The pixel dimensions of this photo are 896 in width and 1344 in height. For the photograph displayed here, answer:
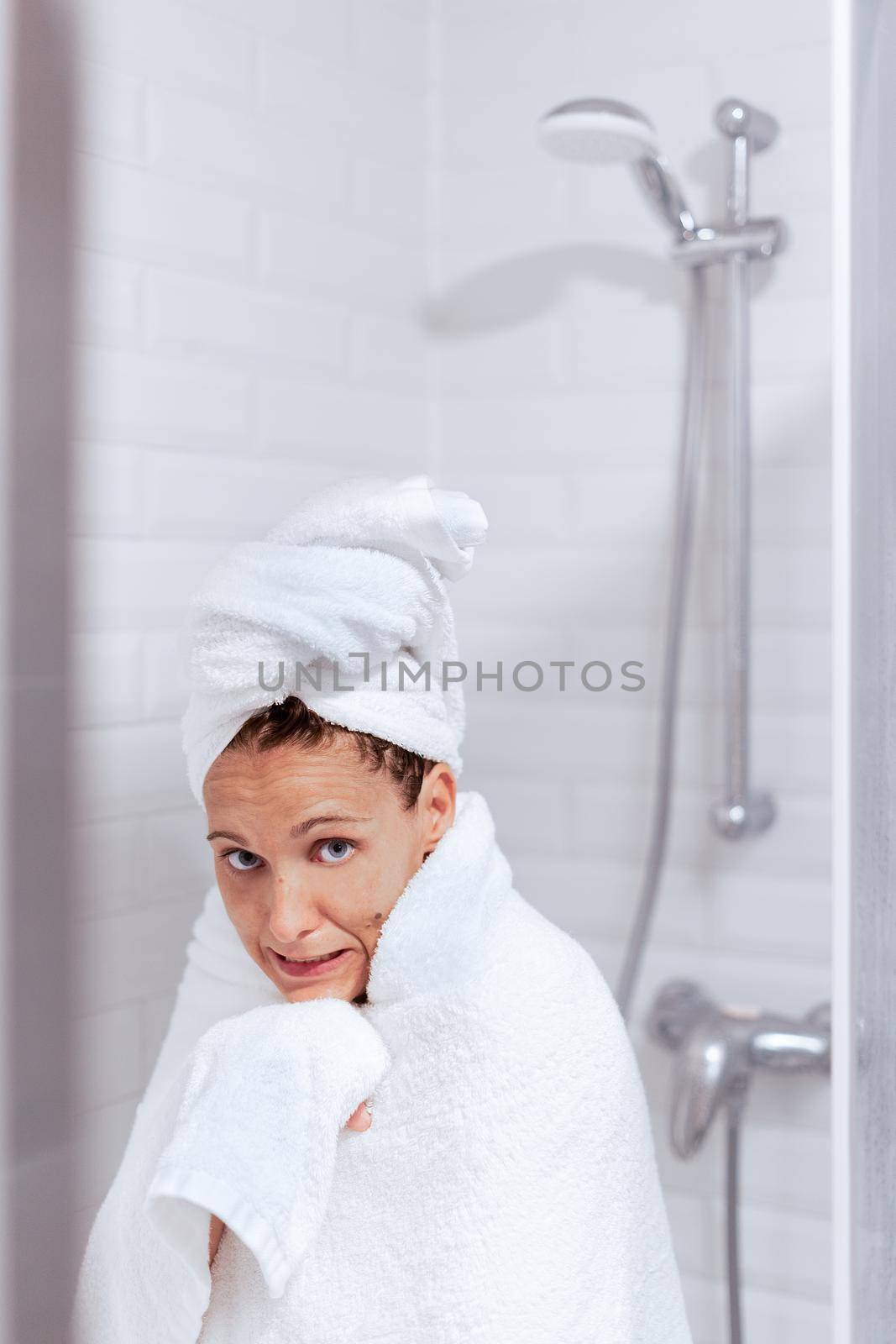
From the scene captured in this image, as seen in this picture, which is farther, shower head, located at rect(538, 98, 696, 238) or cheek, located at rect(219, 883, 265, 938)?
shower head, located at rect(538, 98, 696, 238)

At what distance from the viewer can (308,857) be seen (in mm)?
597

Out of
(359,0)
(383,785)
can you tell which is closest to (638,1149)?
(383,785)

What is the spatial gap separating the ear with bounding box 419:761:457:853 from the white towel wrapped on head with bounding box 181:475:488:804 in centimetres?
2

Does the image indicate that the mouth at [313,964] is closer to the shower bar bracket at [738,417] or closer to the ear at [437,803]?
the ear at [437,803]

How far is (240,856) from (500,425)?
43 cm

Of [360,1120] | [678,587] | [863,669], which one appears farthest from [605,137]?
[360,1120]

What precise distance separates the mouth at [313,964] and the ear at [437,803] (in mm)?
72

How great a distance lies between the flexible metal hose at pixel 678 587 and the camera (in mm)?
1027

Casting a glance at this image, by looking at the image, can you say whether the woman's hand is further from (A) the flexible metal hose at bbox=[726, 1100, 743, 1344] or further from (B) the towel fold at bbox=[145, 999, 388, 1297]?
(A) the flexible metal hose at bbox=[726, 1100, 743, 1344]

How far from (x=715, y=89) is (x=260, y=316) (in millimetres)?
544

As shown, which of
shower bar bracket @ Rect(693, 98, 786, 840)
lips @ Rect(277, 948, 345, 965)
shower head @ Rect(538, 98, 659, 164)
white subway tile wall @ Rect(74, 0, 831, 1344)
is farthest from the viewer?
shower bar bracket @ Rect(693, 98, 786, 840)

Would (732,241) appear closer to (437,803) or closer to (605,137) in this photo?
(605,137)

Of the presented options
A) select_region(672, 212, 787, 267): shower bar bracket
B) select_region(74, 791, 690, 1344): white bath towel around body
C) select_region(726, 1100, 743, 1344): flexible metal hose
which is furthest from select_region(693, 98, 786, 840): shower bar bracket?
select_region(74, 791, 690, 1344): white bath towel around body

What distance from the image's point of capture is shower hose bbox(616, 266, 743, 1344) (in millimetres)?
1027
